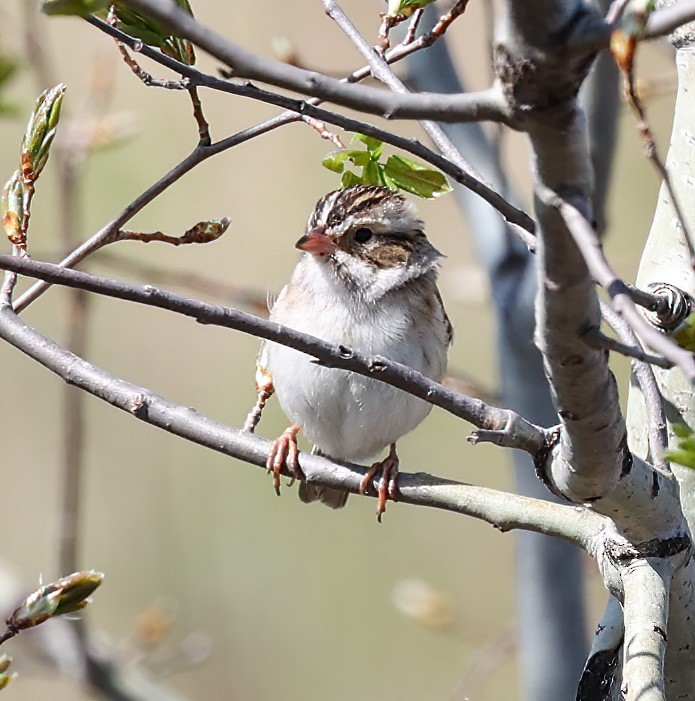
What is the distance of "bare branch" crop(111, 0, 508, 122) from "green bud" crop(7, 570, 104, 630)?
946mm

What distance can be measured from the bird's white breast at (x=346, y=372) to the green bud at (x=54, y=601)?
122 cm

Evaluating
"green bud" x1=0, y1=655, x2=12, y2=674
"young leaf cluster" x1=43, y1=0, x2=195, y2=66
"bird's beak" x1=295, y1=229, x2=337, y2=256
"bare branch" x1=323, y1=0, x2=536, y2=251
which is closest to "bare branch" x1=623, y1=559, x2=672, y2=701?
"bare branch" x1=323, y1=0, x2=536, y2=251

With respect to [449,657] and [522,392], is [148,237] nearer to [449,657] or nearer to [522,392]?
[522,392]

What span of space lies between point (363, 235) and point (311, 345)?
1851 mm

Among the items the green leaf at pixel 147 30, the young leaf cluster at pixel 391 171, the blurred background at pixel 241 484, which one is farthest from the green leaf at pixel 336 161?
the blurred background at pixel 241 484

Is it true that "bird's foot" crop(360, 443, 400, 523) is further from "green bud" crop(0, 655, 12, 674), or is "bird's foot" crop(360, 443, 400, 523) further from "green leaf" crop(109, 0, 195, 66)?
"green leaf" crop(109, 0, 195, 66)

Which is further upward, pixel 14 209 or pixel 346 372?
pixel 14 209

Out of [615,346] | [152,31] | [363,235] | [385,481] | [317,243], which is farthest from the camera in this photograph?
[363,235]

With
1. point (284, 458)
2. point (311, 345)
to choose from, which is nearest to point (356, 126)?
point (311, 345)

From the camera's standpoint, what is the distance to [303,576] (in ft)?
19.3

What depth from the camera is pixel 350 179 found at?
194 centimetres

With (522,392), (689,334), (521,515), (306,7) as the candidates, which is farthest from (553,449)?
(306,7)

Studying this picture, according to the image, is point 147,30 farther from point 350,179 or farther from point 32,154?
point 350,179

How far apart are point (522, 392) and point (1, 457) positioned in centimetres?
354
